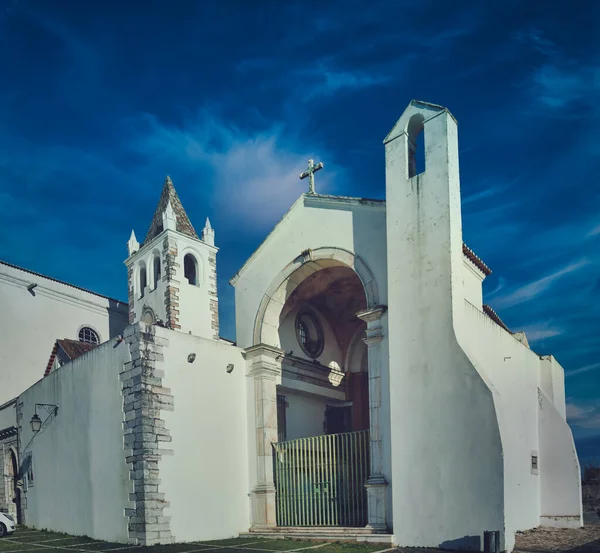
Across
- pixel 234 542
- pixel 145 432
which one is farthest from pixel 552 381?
pixel 145 432

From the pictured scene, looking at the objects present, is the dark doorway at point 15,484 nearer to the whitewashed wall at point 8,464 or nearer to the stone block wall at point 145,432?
the whitewashed wall at point 8,464

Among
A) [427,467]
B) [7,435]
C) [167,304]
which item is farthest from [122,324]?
[427,467]

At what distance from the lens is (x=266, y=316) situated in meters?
14.8

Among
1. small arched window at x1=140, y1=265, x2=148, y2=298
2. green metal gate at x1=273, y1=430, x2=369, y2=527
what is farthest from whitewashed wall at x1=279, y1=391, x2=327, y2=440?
small arched window at x1=140, y1=265, x2=148, y2=298

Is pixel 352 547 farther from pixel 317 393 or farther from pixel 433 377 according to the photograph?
pixel 317 393

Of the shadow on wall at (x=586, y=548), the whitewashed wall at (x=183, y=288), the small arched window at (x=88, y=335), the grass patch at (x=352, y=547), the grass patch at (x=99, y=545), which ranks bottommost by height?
the grass patch at (x=99, y=545)

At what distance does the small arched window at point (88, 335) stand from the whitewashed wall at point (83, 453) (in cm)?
1004

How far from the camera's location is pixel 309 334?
17.7 m

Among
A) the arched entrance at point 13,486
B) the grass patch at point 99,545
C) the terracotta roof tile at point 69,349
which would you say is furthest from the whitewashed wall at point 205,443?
the terracotta roof tile at point 69,349

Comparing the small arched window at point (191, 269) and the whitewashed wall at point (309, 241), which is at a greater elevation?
the small arched window at point (191, 269)

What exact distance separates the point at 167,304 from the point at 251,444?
12.7m

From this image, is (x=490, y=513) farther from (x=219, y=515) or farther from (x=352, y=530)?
(x=219, y=515)

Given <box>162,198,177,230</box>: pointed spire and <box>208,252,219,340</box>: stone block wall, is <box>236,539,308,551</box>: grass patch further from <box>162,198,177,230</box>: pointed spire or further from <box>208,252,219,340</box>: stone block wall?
<box>162,198,177,230</box>: pointed spire

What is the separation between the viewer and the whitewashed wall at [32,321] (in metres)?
23.9
